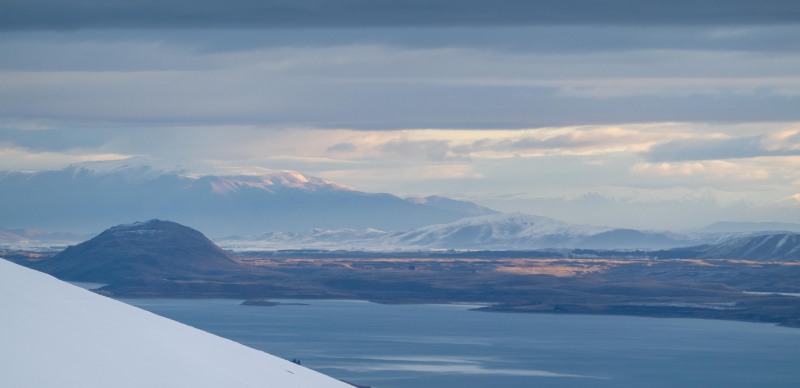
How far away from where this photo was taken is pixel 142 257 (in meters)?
143

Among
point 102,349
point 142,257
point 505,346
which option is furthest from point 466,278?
point 102,349

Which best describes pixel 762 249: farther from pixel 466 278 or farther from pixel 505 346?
pixel 505 346

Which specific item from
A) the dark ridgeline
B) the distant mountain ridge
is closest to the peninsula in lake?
the dark ridgeline

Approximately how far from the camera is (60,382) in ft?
34.7

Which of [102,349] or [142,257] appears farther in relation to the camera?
[142,257]

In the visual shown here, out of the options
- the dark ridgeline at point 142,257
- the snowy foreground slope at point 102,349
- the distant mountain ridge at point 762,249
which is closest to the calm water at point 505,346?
the dark ridgeline at point 142,257

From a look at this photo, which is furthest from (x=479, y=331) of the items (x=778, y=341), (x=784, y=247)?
(x=784, y=247)

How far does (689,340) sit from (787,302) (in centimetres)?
2959

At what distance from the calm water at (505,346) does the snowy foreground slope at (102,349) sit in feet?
113

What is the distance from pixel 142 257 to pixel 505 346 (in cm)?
7909

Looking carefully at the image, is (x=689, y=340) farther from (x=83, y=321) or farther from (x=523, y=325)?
(x=83, y=321)

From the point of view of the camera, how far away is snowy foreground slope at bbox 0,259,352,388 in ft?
35.7

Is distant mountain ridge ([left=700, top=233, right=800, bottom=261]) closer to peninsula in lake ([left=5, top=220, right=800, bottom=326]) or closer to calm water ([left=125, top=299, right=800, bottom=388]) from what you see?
peninsula in lake ([left=5, top=220, right=800, bottom=326])

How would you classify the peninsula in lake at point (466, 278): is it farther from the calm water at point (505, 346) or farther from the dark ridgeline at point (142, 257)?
the calm water at point (505, 346)
